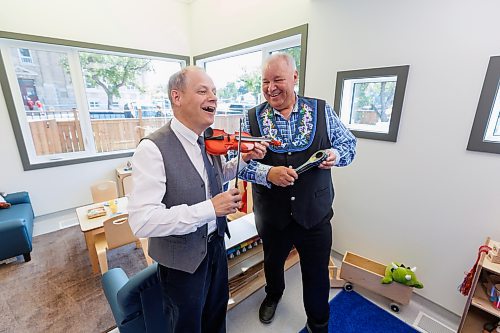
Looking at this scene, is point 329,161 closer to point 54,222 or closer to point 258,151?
point 258,151

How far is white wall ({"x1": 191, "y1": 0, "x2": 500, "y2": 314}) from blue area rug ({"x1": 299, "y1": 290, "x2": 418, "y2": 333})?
0.37m

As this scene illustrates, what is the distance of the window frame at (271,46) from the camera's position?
2.20 meters

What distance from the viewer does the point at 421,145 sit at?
1.63m

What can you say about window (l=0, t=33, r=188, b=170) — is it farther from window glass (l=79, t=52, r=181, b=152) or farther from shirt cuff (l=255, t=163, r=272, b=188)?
shirt cuff (l=255, t=163, r=272, b=188)

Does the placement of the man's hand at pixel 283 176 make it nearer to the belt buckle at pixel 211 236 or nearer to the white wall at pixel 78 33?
the belt buckle at pixel 211 236

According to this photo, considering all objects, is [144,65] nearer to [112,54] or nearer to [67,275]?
[112,54]

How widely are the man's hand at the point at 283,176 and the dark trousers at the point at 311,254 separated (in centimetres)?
29

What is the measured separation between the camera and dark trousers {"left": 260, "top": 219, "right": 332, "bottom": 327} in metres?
1.30

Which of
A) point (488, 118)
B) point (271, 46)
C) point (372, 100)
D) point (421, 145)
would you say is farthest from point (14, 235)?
point (488, 118)

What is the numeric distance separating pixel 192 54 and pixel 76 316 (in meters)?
3.54

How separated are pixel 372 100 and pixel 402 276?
1.33 metres

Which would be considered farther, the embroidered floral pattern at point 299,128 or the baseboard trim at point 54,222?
the baseboard trim at point 54,222

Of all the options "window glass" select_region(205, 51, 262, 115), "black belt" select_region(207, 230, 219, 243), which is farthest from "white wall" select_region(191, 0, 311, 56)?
"black belt" select_region(207, 230, 219, 243)

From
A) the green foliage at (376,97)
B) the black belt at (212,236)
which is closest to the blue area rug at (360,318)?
the black belt at (212,236)
